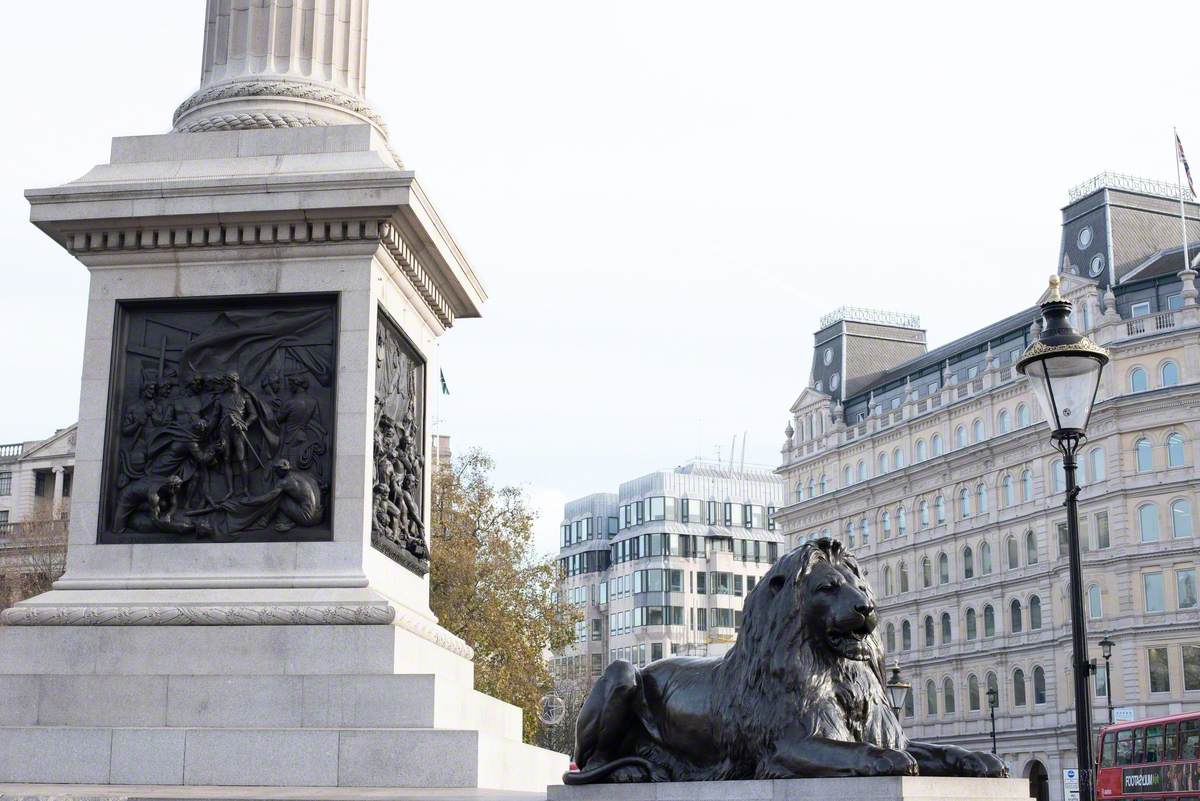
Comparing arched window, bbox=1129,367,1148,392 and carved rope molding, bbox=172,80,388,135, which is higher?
arched window, bbox=1129,367,1148,392

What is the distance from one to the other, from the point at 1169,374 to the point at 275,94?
60.9 metres

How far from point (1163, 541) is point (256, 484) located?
62255mm

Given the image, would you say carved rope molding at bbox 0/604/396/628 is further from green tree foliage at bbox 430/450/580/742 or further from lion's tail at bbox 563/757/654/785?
green tree foliage at bbox 430/450/580/742

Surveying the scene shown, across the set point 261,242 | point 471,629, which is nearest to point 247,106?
point 261,242

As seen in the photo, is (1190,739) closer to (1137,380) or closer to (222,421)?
(222,421)

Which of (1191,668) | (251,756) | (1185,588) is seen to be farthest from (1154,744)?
(251,756)

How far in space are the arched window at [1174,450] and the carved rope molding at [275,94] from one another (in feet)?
198

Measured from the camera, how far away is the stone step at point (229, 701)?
457 inches

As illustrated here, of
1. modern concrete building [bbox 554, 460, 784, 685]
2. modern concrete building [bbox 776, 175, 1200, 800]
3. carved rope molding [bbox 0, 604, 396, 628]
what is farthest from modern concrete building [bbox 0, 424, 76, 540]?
carved rope molding [bbox 0, 604, 396, 628]

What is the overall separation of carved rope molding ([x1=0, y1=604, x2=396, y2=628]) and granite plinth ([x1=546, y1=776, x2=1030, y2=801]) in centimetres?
434

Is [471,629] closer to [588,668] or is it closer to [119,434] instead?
[119,434]

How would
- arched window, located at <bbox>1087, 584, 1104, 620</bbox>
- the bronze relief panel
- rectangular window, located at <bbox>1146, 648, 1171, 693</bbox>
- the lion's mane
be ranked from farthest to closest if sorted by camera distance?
arched window, located at <bbox>1087, 584, 1104, 620</bbox> < rectangular window, located at <bbox>1146, 648, 1171, 693</bbox> < the bronze relief panel < the lion's mane

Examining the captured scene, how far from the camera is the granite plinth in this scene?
7250 mm

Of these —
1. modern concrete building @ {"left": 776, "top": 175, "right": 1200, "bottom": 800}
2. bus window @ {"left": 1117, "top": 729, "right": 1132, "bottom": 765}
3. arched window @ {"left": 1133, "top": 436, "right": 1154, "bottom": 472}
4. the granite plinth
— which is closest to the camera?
the granite plinth
